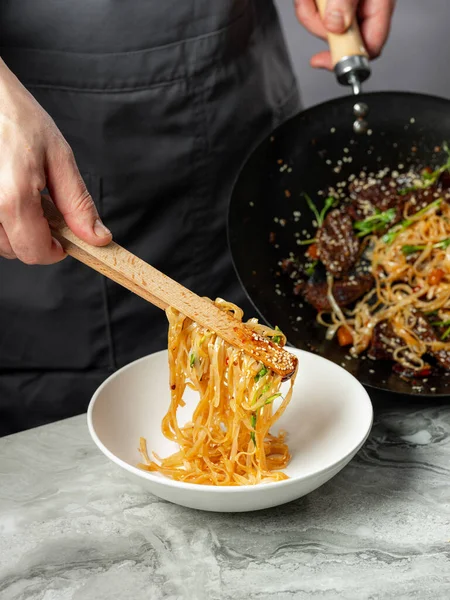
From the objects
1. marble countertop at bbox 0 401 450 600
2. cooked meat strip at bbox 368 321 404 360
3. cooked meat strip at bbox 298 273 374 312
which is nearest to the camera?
marble countertop at bbox 0 401 450 600

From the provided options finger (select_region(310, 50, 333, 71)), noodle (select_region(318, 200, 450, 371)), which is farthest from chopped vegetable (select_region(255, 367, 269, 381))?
finger (select_region(310, 50, 333, 71))

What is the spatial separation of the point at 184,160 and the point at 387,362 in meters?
0.82

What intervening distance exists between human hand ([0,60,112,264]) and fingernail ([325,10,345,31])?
2.90 feet

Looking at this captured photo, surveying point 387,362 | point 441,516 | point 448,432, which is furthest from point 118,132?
point 441,516

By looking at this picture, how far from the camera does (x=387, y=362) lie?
1.99m

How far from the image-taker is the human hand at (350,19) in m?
2.02

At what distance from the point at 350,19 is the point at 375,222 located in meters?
0.53

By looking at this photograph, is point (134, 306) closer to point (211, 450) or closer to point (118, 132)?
point (118, 132)

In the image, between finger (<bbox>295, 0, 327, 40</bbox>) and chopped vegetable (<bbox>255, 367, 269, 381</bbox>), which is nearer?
chopped vegetable (<bbox>255, 367, 269, 381</bbox>)

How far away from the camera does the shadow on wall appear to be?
13.6ft

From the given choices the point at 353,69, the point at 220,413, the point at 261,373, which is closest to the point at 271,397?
the point at 261,373

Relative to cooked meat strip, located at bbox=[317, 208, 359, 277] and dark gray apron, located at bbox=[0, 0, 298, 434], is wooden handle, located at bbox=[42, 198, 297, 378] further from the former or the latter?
dark gray apron, located at bbox=[0, 0, 298, 434]

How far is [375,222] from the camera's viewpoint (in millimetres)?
2186

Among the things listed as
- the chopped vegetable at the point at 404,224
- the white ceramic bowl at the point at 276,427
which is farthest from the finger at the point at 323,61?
the white ceramic bowl at the point at 276,427
